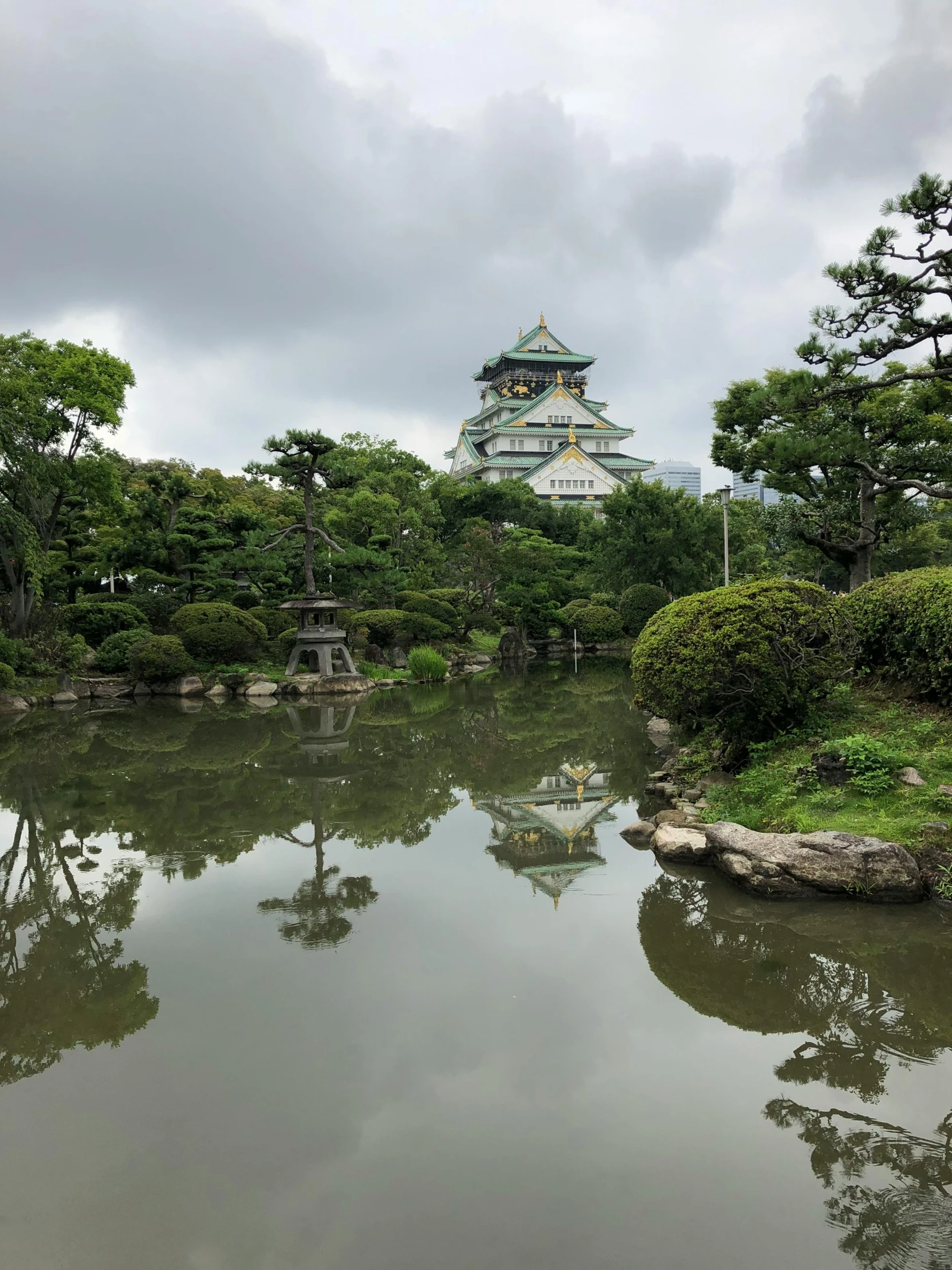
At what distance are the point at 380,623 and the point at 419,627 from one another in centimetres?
125

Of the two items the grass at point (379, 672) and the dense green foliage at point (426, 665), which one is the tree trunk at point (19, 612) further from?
the dense green foliage at point (426, 665)

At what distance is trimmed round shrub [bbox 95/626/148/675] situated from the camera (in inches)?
698

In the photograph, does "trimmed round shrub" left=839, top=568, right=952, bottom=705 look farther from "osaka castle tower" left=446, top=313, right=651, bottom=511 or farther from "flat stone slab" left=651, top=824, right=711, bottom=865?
"osaka castle tower" left=446, top=313, right=651, bottom=511

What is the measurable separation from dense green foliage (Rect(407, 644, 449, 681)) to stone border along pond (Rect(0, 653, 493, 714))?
1787 mm

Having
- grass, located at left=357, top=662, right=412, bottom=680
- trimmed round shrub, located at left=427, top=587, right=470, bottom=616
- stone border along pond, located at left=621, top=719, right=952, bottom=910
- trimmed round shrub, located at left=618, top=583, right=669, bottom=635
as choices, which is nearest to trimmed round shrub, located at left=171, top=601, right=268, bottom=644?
grass, located at left=357, top=662, right=412, bottom=680

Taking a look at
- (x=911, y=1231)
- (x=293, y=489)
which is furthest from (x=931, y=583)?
(x=293, y=489)

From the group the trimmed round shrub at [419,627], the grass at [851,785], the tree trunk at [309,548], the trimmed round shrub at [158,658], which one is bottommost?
the grass at [851,785]

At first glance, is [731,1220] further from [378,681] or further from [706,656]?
[378,681]

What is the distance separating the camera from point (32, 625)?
17.7m

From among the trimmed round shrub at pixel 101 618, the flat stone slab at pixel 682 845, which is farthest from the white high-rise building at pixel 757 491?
the trimmed round shrub at pixel 101 618

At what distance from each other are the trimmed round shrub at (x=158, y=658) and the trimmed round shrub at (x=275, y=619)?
8.32 feet

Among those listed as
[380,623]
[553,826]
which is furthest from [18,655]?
[553,826]

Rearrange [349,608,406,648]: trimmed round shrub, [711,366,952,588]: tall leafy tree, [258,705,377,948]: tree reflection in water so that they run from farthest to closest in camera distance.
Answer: [349,608,406,648]: trimmed round shrub < [711,366,952,588]: tall leafy tree < [258,705,377,948]: tree reflection in water

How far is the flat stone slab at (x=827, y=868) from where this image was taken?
4.85m
